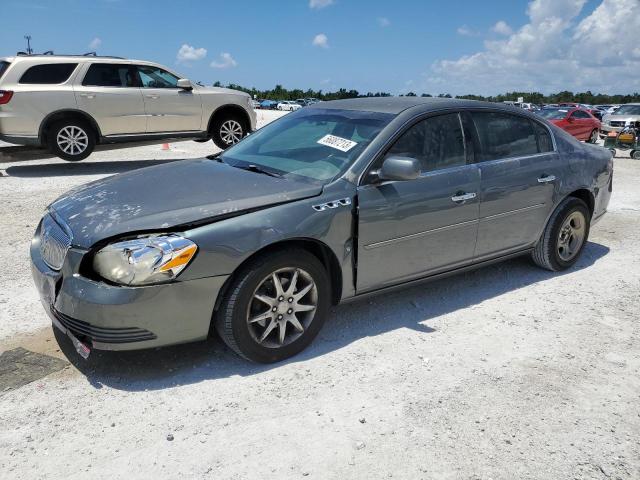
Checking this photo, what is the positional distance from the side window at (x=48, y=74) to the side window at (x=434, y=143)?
24.9 feet

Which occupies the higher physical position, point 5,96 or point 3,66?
point 3,66

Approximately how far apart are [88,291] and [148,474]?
99cm

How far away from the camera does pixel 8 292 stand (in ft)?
14.5

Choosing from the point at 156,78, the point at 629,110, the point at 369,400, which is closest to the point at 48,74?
the point at 156,78

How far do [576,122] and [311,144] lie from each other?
18.4 meters

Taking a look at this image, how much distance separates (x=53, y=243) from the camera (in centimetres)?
321

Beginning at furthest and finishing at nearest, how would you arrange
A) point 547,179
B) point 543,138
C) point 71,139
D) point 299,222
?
point 71,139 < point 543,138 < point 547,179 < point 299,222

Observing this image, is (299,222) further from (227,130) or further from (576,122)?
(576,122)

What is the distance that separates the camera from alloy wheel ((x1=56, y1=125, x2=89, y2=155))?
30.9ft

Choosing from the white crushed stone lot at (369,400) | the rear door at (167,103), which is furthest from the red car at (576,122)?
the white crushed stone lot at (369,400)

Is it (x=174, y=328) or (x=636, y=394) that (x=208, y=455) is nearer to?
(x=174, y=328)

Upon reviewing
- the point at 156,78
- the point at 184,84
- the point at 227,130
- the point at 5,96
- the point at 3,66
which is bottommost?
the point at 227,130

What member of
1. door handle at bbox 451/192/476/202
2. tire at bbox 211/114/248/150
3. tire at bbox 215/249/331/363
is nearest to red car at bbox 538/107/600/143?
tire at bbox 211/114/248/150

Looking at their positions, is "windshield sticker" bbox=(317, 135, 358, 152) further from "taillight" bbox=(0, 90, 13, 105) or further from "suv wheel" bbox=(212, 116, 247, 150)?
"suv wheel" bbox=(212, 116, 247, 150)
